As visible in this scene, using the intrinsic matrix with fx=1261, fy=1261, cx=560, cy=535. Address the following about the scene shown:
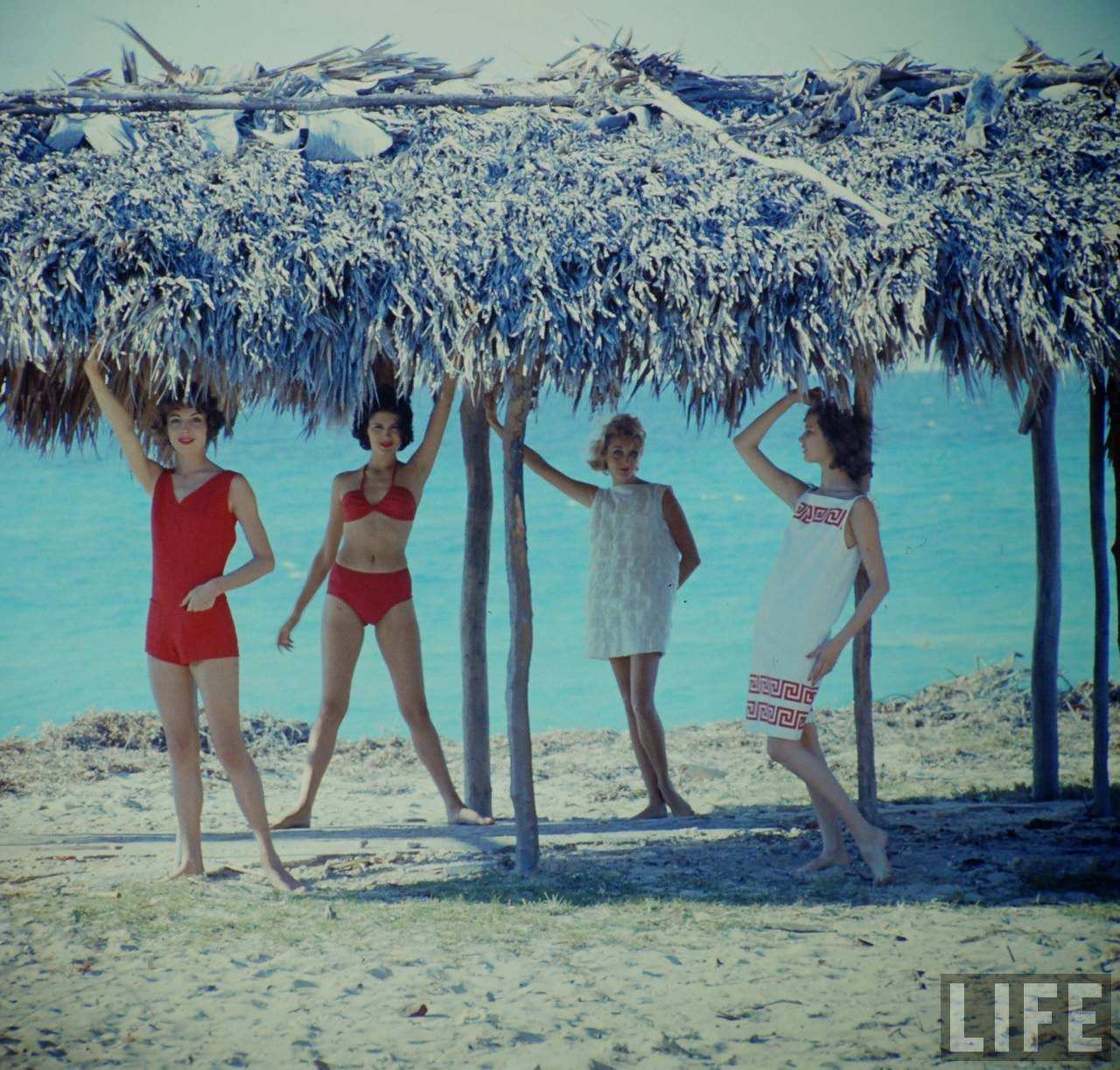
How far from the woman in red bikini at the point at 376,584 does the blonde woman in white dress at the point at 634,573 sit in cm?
61

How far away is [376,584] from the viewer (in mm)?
5379

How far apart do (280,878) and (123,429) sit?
1705 millimetres

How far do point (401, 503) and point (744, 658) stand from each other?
9281 mm

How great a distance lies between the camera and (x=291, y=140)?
4941 mm

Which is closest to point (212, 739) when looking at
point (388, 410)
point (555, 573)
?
point (388, 410)

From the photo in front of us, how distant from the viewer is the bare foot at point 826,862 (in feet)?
15.5

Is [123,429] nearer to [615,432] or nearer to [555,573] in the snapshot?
[615,432]

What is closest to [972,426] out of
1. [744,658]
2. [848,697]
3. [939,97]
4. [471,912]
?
[744,658]

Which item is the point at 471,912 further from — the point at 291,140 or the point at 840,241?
the point at 291,140

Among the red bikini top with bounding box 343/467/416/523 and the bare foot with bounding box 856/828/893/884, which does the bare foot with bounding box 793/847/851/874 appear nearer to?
the bare foot with bounding box 856/828/893/884

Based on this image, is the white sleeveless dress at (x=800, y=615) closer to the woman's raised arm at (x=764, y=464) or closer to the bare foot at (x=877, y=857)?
the woman's raised arm at (x=764, y=464)

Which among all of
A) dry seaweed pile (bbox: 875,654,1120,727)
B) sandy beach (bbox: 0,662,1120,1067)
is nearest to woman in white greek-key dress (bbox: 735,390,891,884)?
sandy beach (bbox: 0,662,1120,1067)

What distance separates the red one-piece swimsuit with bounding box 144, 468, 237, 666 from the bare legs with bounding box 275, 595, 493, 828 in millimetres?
953

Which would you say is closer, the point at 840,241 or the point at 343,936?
the point at 343,936
